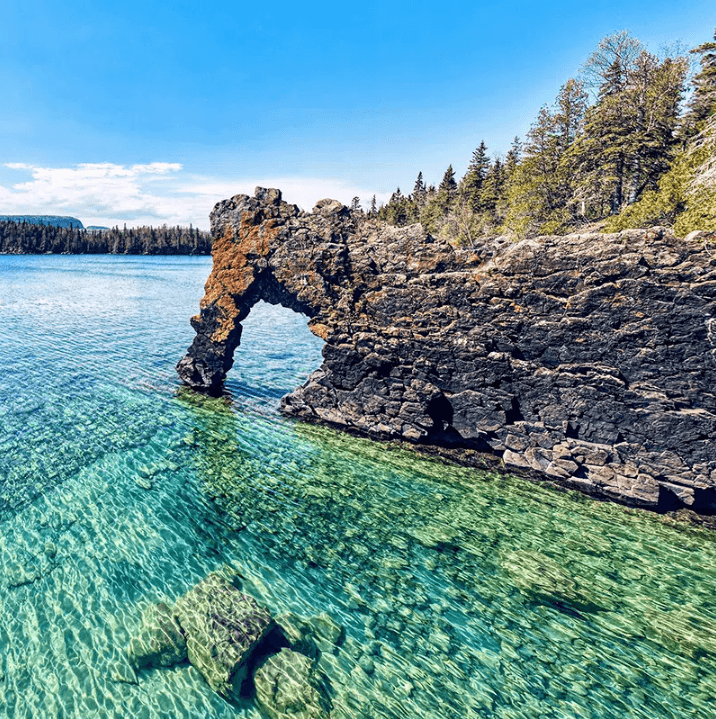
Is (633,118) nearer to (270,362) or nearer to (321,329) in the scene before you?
(321,329)

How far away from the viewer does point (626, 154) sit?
32.0 meters

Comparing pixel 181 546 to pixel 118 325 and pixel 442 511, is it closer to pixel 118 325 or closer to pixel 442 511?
pixel 442 511

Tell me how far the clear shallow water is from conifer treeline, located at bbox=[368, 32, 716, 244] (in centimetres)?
1761

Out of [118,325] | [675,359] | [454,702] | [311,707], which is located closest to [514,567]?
[454,702]

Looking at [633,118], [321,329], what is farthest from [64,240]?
[633,118]

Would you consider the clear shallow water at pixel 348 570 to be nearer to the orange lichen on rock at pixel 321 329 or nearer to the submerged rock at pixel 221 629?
the submerged rock at pixel 221 629

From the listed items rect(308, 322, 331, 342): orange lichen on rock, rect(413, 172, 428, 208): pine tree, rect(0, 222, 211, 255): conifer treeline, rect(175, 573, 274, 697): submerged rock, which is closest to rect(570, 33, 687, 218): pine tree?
rect(308, 322, 331, 342): orange lichen on rock

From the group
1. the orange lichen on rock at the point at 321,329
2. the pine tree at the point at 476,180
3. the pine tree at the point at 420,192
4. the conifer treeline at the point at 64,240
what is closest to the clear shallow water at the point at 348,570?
the orange lichen on rock at the point at 321,329

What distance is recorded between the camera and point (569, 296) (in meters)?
16.5

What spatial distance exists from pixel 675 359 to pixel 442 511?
1108cm

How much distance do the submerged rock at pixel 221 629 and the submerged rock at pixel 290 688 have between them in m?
0.57

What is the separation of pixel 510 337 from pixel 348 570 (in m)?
12.2

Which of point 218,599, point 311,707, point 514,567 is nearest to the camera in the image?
point 311,707

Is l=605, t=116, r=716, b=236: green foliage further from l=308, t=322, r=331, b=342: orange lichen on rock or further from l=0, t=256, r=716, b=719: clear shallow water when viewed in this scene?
l=308, t=322, r=331, b=342: orange lichen on rock
